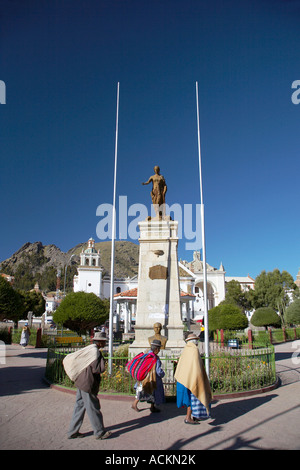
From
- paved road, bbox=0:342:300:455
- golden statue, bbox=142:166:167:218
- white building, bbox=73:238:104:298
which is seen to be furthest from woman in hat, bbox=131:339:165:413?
white building, bbox=73:238:104:298

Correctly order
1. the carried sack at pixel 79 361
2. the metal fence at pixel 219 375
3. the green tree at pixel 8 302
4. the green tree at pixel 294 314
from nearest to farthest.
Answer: the carried sack at pixel 79 361, the metal fence at pixel 219 375, the green tree at pixel 8 302, the green tree at pixel 294 314

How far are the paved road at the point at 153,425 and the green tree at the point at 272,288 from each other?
124 ft

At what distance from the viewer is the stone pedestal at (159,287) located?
8.84 metres

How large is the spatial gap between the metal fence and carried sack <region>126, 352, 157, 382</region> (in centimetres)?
168

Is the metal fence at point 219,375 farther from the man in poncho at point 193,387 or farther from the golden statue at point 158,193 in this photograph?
the golden statue at point 158,193

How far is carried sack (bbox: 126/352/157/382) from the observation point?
213 inches

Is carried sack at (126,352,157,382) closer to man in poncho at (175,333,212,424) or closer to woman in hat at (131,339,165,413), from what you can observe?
woman in hat at (131,339,165,413)

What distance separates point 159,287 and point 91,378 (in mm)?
5132

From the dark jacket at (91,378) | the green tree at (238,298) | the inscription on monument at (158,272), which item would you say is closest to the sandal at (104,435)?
the dark jacket at (91,378)

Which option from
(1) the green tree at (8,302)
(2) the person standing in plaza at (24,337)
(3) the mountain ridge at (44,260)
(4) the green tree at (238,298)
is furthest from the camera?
(3) the mountain ridge at (44,260)

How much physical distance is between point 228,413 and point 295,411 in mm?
1339

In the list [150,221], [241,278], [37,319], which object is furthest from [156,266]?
[241,278]

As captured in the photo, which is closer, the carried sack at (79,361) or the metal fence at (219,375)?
the carried sack at (79,361)
